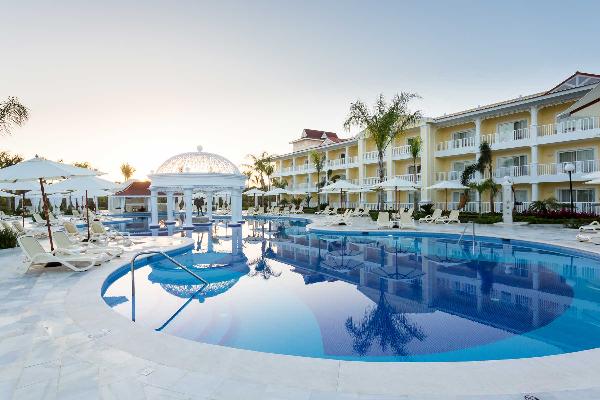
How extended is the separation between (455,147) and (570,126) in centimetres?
777

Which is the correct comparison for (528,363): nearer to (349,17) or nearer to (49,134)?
(349,17)

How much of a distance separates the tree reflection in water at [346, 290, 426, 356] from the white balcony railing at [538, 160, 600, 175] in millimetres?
21353

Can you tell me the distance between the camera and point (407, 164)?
33.4 metres

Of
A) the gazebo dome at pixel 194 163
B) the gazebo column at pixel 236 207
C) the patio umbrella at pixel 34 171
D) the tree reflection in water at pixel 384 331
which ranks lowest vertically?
the tree reflection in water at pixel 384 331

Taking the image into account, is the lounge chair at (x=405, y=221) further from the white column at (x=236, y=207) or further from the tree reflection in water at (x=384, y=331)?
the tree reflection in water at (x=384, y=331)

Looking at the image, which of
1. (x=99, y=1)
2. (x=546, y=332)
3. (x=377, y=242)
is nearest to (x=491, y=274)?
(x=546, y=332)

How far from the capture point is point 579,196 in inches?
923

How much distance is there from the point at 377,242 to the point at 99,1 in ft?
50.3

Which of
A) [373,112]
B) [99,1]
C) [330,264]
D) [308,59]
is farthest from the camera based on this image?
[373,112]

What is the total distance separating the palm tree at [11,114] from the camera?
51.1 ft

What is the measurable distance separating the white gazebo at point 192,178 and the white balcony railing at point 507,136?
Answer: 1844 cm

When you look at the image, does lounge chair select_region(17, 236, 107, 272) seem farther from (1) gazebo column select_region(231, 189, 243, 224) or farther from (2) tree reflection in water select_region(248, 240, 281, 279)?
(1) gazebo column select_region(231, 189, 243, 224)

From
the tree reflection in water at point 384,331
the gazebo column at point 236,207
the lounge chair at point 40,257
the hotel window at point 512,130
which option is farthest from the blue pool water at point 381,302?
the hotel window at point 512,130

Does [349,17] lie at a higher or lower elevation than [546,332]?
higher
